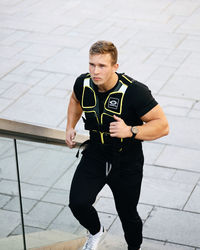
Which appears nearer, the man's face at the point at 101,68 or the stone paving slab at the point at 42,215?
the man's face at the point at 101,68

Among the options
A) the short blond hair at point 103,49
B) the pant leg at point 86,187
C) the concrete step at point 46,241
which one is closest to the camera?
the short blond hair at point 103,49

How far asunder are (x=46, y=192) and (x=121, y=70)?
4.95 m

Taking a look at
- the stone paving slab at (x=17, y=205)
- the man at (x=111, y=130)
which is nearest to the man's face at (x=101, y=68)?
the man at (x=111, y=130)

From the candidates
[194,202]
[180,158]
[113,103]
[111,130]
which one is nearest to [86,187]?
[111,130]

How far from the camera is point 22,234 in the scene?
4758 millimetres

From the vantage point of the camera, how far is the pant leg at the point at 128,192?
4.25 meters

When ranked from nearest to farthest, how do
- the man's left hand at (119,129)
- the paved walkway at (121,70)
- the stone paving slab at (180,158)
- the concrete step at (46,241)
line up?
the man's left hand at (119,129)
the concrete step at (46,241)
the paved walkway at (121,70)
the stone paving slab at (180,158)

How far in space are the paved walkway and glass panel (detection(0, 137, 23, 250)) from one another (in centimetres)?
1

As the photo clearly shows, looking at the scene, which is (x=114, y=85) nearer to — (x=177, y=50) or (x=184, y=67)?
(x=184, y=67)

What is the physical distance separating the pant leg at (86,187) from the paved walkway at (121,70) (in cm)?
35

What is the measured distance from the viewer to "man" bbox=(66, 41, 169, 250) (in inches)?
160

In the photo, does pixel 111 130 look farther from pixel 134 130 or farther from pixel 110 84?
pixel 110 84

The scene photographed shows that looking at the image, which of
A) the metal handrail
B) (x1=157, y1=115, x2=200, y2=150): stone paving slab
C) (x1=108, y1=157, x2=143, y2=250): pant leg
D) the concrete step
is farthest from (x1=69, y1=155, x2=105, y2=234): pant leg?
(x1=157, y1=115, x2=200, y2=150): stone paving slab

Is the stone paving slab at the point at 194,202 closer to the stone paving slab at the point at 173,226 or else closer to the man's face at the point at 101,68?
the stone paving slab at the point at 173,226
